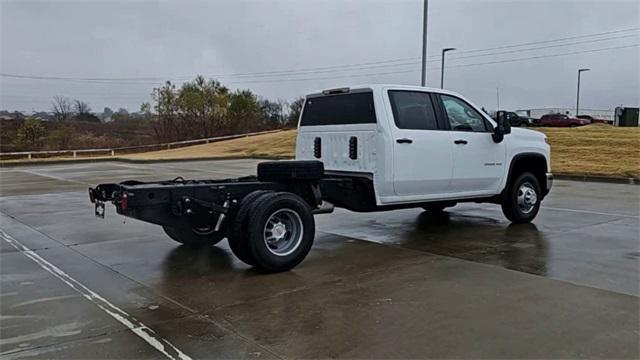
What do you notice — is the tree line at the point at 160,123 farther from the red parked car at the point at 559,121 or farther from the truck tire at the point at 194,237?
the truck tire at the point at 194,237

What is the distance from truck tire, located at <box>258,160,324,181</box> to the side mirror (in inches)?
126

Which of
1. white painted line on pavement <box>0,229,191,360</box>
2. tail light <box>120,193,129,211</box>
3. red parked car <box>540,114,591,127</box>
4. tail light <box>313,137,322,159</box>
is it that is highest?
red parked car <box>540,114,591,127</box>

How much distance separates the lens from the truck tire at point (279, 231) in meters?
5.91

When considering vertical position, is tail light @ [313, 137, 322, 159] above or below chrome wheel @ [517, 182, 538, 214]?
above

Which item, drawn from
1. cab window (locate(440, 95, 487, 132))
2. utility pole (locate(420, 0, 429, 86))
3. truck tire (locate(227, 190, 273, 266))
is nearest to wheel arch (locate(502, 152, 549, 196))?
cab window (locate(440, 95, 487, 132))

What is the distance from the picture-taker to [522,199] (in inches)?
361

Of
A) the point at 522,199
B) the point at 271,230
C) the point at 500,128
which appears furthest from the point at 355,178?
the point at 522,199

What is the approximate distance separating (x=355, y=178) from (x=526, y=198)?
3.49 meters

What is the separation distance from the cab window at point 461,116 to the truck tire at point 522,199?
1239mm

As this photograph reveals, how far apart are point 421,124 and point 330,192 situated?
62.3 inches

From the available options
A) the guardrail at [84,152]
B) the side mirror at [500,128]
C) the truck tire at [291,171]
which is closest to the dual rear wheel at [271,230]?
the truck tire at [291,171]

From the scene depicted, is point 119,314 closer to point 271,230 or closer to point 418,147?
point 271,230

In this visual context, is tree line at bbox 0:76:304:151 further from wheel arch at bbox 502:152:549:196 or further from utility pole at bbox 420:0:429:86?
wheel arch at bbox 502:152:549:196

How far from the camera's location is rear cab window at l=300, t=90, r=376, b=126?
7363 millimetres
